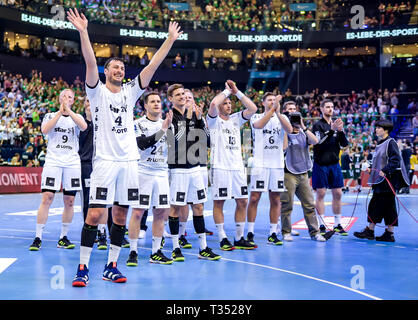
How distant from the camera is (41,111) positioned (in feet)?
73.5

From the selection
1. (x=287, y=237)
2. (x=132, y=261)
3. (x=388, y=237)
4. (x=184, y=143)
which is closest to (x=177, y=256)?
(x=132, y=261)

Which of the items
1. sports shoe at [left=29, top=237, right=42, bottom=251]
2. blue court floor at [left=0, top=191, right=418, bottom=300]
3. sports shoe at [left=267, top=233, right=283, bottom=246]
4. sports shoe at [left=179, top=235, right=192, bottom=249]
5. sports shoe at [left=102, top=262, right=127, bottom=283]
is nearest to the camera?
blue court floor at [left=0, top=191, right=418, bottom=300]

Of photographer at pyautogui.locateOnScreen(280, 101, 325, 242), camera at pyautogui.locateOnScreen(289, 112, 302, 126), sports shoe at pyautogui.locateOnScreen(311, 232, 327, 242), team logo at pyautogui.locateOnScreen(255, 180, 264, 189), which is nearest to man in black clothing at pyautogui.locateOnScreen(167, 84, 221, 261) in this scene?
team logo at pyautogui.locateOnScreen(255, 180, 264, 189)

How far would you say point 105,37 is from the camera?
118ft

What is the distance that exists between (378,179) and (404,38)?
29.4 metres

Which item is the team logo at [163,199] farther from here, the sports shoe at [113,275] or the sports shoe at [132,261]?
the sports shoe at [113,275]

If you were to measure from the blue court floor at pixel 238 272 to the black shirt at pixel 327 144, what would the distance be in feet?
4.66

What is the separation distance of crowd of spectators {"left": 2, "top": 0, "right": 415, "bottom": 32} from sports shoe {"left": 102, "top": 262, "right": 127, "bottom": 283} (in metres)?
28.4

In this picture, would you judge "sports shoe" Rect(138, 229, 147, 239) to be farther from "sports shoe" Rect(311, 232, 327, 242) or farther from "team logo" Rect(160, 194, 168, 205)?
"sports shoe" Rect(311, 232, 327, 242)

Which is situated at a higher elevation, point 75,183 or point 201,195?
point 75,183

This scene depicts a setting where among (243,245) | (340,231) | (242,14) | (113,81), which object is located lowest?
(340,231)

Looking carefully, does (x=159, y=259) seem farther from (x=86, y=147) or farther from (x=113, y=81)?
(x=86, y=147)

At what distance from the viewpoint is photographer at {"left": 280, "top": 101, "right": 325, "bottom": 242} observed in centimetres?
814

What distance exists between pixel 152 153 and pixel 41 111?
58.3ft
